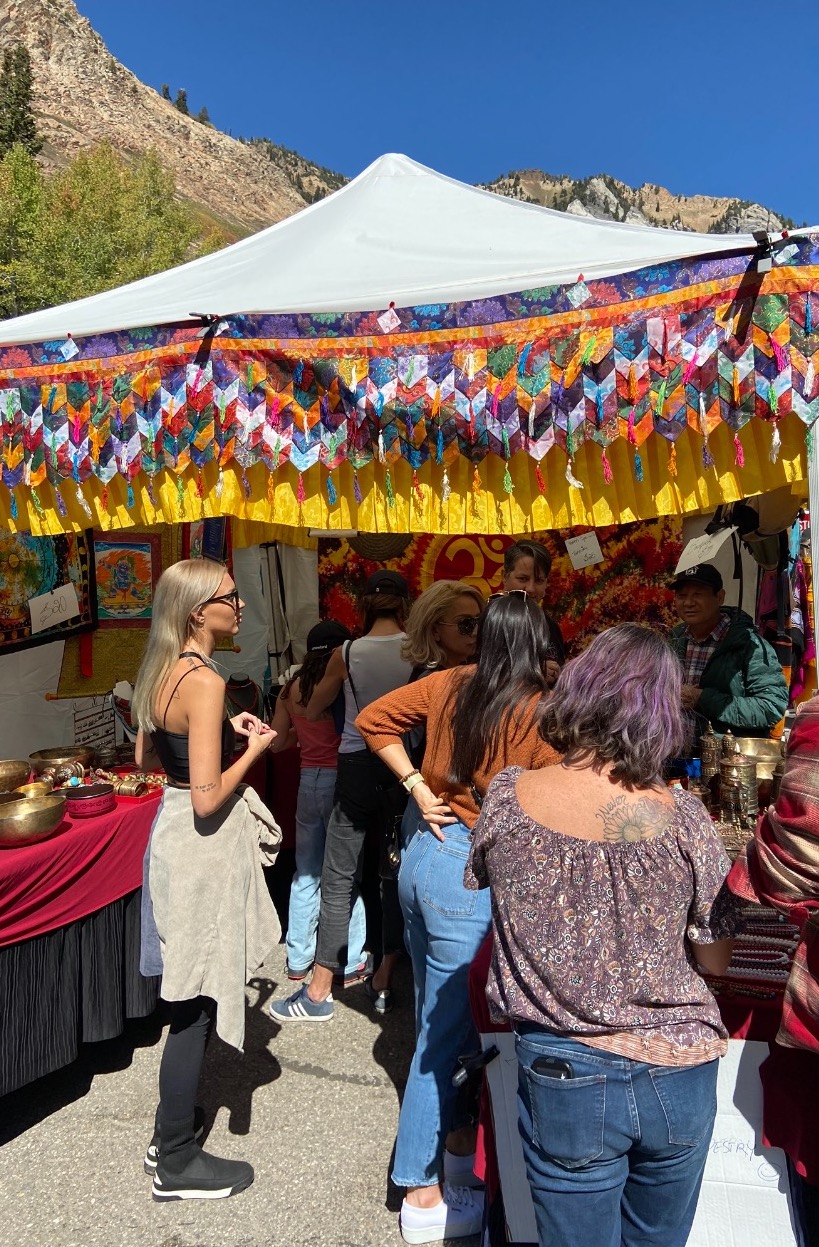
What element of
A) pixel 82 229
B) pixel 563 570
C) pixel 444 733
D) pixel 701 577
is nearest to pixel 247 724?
pixel 444 733

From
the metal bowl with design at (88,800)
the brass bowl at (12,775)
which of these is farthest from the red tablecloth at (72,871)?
the brass bowl at (12,775)

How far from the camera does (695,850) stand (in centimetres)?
126

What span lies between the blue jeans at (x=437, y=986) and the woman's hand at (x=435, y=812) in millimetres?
26

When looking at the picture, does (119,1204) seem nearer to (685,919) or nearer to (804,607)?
(685,919)

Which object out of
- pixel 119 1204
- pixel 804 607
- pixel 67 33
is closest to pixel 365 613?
pixel 119 1204

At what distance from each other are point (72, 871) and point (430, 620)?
4.77ft

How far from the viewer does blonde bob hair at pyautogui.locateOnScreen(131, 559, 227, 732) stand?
6.99 ft

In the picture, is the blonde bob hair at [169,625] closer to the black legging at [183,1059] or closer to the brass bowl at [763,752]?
the black legging at [183,1059]

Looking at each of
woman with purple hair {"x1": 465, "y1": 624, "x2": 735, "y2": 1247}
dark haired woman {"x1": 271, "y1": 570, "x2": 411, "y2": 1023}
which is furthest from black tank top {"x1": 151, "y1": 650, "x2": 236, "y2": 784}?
woman with purple hair {"x1": 465, "y1": 624, "x2": 735, "y2": 1247}

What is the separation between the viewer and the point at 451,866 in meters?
1.88

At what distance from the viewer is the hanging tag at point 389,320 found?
229 centimetres

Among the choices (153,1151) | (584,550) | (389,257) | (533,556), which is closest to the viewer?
(153,1151)

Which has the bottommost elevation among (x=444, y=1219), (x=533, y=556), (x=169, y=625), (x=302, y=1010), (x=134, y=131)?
(x=302, y=1010)

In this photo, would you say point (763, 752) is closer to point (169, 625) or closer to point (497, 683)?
point (497, 683)
